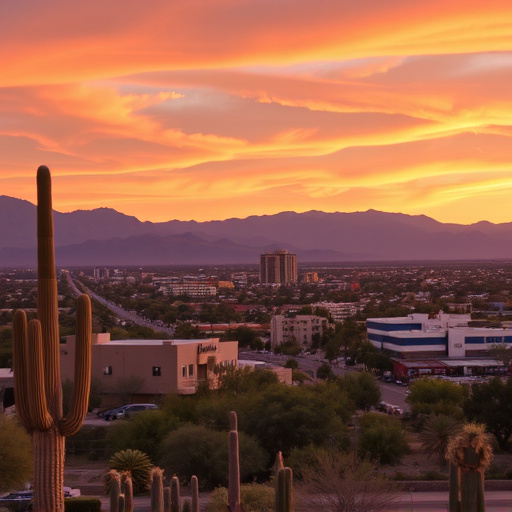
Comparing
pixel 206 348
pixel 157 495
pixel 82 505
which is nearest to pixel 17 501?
pixel 82 505

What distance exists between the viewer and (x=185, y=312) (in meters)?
137

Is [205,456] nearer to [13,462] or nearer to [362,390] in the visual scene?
[13,462]

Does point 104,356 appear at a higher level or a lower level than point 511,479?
higher

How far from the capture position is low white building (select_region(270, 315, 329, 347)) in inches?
3873

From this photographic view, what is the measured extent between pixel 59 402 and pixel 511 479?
62.5ft

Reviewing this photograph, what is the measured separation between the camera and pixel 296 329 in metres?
101

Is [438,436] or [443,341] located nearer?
[438,436]

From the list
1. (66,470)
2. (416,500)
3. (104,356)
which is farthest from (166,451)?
(104,356)

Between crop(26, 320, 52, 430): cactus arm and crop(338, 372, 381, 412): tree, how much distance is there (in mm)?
33488

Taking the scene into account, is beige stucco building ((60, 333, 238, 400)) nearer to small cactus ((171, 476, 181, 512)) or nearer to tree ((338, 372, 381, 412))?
tree ((338, 372, 381, 412))

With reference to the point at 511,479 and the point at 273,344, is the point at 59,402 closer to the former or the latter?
the point at 511,479

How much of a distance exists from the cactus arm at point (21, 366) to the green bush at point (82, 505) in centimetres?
1104

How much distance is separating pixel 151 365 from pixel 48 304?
90.2ft

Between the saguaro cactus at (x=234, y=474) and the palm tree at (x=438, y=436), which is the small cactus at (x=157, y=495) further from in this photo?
the palm tree at (x=438, y=436)
